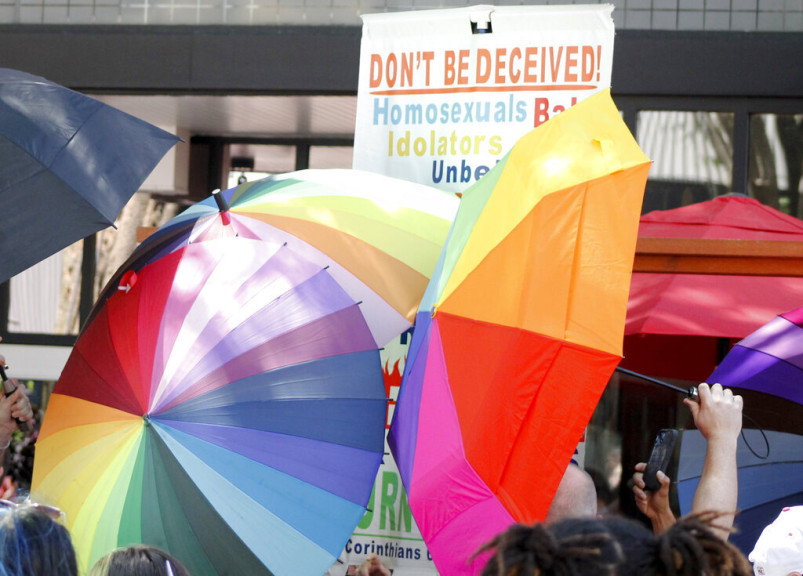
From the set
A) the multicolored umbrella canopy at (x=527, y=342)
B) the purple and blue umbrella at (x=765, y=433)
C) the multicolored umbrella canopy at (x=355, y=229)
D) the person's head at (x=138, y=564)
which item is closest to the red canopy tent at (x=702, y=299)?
the purple and blue umbrella at (x=765, y=433)

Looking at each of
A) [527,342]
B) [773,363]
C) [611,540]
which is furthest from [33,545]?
[773,363]

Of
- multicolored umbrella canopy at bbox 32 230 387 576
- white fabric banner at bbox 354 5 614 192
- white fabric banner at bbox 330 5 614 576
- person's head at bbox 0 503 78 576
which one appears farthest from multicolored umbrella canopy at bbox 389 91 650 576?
white fabric banner at bbox 354 5 614 192

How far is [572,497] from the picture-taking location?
3469mm

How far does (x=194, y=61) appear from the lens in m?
7.41

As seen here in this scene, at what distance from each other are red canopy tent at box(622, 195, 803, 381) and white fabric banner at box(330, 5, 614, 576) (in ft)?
2.71

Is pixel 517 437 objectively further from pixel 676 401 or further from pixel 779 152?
pixel 779 152

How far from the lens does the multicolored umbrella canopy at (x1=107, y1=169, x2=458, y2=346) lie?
392cm

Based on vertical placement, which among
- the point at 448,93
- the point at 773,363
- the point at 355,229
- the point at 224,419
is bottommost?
the point at 224,419

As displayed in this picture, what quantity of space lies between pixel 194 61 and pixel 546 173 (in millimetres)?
4805

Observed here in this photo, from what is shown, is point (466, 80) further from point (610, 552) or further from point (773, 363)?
point (610, 552)

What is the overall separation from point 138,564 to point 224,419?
0.93 m

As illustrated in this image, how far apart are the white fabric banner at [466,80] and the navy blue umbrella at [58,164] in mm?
1366

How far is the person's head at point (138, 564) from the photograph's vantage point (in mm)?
2436

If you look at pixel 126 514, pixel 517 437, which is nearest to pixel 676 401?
pixel 517 437
